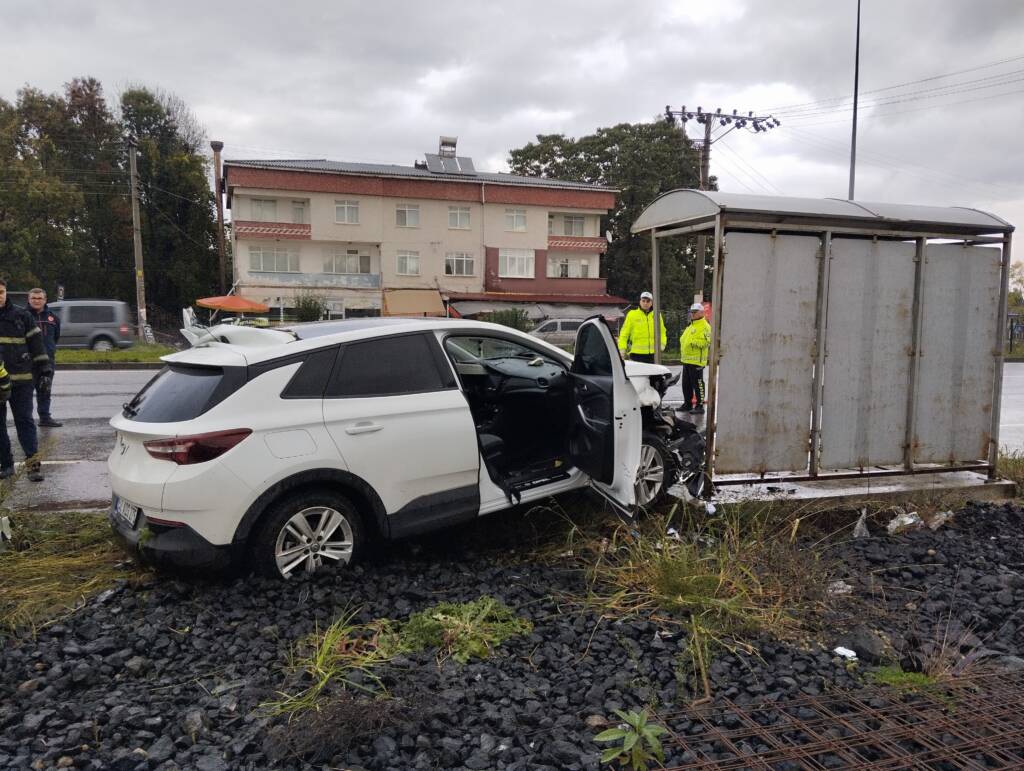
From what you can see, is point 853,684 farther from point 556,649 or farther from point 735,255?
point 735,255

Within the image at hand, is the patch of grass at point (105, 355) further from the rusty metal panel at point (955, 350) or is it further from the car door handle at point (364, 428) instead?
the rusty metal panel at point (955, 350)

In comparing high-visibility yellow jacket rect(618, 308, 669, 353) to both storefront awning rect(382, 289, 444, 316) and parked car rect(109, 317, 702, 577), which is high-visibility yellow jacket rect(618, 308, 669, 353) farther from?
storefront awning rect(382, 289, 444, 316)

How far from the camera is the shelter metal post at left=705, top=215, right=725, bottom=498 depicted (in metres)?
5.86

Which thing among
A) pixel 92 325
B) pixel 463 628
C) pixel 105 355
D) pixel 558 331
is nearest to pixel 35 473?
pixel 463 628

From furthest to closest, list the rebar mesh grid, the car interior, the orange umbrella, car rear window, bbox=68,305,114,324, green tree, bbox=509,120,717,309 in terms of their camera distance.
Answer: green tree, bbox=509,120,717,309 < the orange umbrella < car rear window, bbox=68,305,114,324 < the car interior < the rebar mesh grid

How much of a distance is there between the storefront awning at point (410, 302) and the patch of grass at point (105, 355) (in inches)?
783

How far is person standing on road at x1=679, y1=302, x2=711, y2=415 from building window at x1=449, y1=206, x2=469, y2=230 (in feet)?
117

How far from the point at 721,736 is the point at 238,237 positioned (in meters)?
43.6

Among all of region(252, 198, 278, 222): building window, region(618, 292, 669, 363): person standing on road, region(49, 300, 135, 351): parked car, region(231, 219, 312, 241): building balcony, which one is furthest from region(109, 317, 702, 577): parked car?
region(252, 198, 278, 222): building window

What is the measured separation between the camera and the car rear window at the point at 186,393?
4320mm

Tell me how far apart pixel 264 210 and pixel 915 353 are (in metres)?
41.8

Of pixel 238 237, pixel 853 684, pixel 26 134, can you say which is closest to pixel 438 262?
pixel 238 237

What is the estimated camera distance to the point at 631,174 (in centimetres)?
5116

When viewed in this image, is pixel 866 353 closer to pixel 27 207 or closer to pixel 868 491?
pixel 868 491
